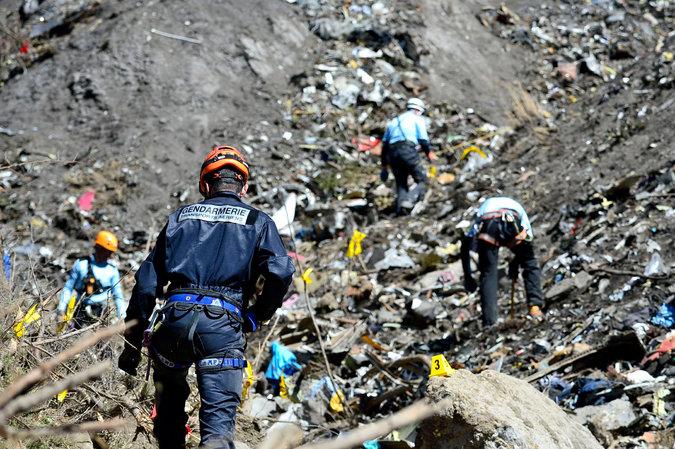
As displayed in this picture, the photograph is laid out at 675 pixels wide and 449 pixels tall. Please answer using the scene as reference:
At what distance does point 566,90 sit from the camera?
49.1 feet

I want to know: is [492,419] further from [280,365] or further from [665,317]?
[280,365]

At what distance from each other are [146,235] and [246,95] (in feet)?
11.9

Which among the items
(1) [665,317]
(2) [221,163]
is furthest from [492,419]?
(1) [665,317]

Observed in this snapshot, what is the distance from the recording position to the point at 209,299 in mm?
3357

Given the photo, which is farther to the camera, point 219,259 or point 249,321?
point 249,321

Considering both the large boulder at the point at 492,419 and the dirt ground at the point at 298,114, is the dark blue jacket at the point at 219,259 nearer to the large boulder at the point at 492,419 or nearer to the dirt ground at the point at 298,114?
the large boulder at the point at 492,419

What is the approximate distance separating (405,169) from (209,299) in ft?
23.4

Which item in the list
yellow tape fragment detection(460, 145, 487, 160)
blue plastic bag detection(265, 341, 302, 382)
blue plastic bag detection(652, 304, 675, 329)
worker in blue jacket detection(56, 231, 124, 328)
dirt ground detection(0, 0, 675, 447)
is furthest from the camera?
yellow tape fragment detection(460, 145, 487, 160)

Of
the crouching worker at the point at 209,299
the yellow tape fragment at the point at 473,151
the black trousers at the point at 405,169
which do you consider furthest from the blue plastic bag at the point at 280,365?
the yellow tape fragment at the point at 473,151

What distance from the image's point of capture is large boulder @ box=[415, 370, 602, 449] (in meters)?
3.35

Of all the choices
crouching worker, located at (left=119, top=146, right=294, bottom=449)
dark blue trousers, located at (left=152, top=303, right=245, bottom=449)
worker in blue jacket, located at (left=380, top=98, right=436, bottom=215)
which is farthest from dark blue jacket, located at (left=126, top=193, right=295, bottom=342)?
worker in blue jacket, located at (left=380, top=98, right=436, bottom=215)

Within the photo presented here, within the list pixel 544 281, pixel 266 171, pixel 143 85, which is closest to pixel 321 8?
pixel 143 85

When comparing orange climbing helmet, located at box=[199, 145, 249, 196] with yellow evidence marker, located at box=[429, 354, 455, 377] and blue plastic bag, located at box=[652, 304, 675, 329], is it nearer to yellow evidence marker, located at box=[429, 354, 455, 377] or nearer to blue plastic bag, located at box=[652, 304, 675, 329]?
yellow evidence marker, located at box=[429, 354, 455, 377]

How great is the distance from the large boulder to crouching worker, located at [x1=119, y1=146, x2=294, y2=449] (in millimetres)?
861
